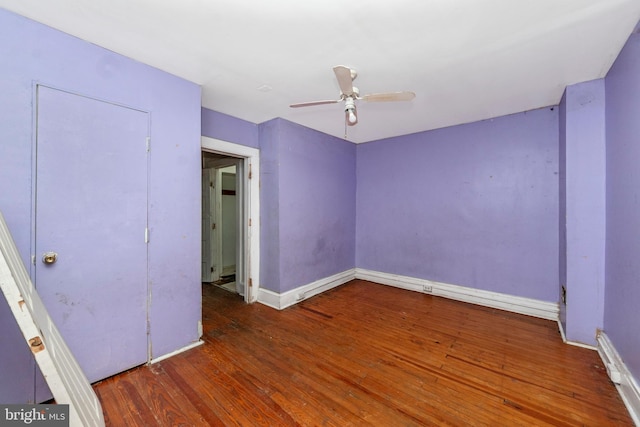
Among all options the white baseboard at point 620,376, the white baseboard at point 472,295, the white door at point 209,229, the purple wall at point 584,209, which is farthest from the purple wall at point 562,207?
the white door at point 209,229

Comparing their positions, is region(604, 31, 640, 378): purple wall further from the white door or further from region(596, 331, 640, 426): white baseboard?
the white door

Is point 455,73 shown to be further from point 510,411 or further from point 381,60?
point 510,411

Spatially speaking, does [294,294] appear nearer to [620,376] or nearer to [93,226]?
[93,226]

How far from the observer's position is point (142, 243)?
2.15 m

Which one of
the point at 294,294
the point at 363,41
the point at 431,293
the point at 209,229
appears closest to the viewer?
the point at 363,41

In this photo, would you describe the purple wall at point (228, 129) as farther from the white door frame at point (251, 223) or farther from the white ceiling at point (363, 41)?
the white ceiling at point (363, 41)

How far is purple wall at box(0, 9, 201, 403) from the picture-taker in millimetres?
1595

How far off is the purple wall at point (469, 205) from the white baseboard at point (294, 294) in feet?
3.08

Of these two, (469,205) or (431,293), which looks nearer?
(469,205)

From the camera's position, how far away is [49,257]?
1.72m

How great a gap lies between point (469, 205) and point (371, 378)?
110 inches

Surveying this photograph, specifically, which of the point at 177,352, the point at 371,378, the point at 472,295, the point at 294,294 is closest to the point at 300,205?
the point at 294,294

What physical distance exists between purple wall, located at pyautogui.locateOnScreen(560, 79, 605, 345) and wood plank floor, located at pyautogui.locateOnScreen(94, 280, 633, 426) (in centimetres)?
37

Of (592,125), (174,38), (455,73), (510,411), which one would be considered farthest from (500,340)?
(174,38)
